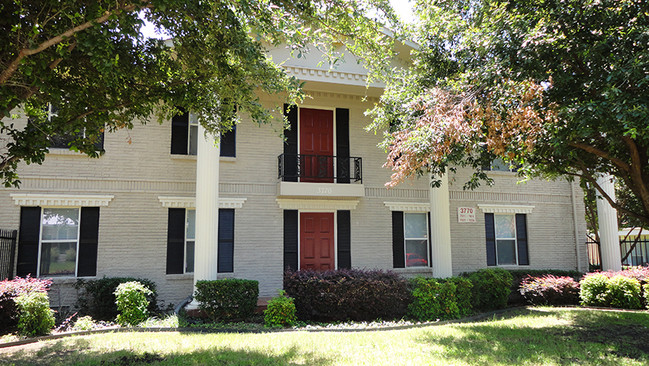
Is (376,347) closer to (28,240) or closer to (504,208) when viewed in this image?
(28,240)

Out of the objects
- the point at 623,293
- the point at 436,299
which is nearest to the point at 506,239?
the point at 623,293

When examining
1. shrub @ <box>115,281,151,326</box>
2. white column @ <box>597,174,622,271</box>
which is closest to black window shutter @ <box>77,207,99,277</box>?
shrub @ <box>115,281,151,326</box>

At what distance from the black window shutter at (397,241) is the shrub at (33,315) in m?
9.30

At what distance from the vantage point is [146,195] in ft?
39.4

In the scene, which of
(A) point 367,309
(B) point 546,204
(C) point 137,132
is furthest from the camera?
(B) point 546,204

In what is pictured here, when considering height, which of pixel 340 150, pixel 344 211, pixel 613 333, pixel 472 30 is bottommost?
pixel 613 333

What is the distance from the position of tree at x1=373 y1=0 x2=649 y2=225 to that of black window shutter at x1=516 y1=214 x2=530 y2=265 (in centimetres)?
592

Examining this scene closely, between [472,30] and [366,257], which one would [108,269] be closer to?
[366,257]

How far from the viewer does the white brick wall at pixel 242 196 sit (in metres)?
11.5

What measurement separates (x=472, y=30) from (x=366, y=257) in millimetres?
7427

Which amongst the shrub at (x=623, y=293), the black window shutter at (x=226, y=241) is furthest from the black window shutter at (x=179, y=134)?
the shrub at (x=623, y=293)

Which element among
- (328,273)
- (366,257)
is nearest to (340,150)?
(366,257)

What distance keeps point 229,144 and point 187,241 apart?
120 inches

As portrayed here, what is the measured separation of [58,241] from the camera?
11320 mm
